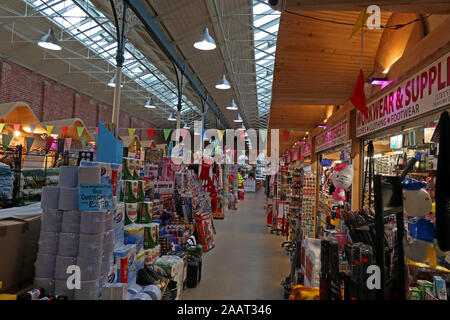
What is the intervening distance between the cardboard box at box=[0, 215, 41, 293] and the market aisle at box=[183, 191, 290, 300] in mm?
2198

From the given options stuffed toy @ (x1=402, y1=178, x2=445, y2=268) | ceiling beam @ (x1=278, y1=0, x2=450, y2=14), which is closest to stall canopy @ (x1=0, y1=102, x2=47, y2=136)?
ceiling beam @ (x1=278, y1=0, x2=450, y2=14)

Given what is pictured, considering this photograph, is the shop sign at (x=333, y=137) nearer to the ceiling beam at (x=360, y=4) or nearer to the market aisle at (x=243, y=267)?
the market aisle at (x=243, y=267)

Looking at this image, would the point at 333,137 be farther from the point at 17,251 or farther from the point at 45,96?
the point at 45,96

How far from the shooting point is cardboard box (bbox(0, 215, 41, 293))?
2395mm

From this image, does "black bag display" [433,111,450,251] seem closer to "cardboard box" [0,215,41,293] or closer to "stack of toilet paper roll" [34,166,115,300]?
"stack of toilet paper roll" [34,166,115,300]

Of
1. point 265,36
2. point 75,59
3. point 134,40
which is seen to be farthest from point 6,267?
point 75,59

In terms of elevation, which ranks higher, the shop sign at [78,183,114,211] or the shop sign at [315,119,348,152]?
the shop sign at [315,119,348,152]

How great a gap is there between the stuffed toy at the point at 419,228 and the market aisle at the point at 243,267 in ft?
8.28

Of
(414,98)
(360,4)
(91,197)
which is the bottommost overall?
(91,197)

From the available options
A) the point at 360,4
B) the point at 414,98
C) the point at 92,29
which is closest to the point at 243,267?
the point at 414,98

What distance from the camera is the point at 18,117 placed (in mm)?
9266

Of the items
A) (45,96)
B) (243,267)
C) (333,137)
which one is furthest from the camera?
(45,96)

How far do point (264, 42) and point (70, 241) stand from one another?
1077 cm

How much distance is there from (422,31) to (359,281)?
2.52 meters
